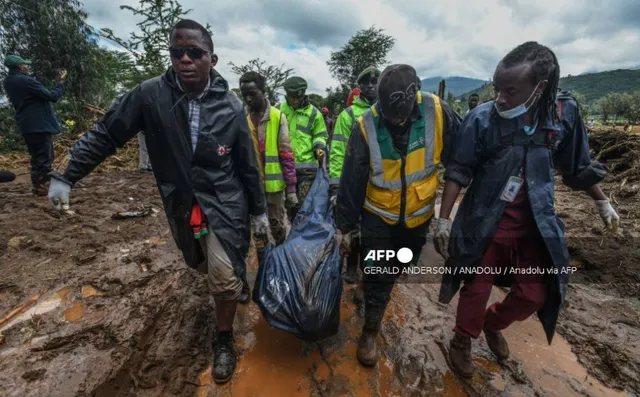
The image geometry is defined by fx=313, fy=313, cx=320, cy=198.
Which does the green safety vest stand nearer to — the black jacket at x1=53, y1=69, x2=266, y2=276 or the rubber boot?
the black jacket at x1=53, y1=69, x2=266, y2=276

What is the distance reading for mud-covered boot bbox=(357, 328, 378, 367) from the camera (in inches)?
73.3

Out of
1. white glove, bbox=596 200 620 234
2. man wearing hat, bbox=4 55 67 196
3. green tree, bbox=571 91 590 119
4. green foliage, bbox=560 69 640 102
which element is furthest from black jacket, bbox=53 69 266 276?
green foliage, bbox=560 69 640 102

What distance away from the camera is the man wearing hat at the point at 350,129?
8.40ft

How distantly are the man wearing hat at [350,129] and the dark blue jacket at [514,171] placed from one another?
1.04 metres

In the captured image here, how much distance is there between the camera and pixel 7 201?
4.06m

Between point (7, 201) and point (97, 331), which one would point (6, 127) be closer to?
point (7, 201)

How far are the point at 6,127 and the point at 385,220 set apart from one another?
1022 centimetres

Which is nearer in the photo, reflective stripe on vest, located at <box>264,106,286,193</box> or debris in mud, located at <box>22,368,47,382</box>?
debris in mud, located at <box>22,368,47,382</box>

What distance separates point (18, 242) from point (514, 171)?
13.1 feet

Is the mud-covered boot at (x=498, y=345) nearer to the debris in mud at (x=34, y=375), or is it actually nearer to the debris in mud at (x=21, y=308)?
the debris in mud at (x=34, y=375)

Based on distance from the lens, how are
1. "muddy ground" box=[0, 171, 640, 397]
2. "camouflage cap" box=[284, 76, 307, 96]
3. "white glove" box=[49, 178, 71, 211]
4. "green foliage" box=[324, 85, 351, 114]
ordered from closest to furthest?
"white glove" box=[49, 178, 71, 211] < "muddy ground" box=[0, 171, 640, 397] < "camouflage cap" box=[284, 76, 307, 96] < "green foliage" box=[324, 85, 351, 114]

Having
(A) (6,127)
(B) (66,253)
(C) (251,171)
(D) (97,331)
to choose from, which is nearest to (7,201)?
(B) (66,253)

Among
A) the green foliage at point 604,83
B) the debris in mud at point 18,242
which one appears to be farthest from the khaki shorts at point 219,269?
the green foliage at point 604,83

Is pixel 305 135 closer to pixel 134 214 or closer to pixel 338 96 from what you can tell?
pixel 134 214
